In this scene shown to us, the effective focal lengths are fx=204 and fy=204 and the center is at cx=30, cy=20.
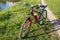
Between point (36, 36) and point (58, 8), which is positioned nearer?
point (36, 36)

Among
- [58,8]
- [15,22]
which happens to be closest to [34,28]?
[15,22]

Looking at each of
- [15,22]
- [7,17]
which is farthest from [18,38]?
[7,17]

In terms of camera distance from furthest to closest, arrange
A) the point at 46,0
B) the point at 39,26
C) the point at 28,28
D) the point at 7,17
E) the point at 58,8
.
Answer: the point at 46,0, the point at 58,8, the point at 7,17, the point at 39,26, the point at 28,28

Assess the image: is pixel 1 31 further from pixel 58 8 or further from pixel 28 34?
pixel 58 8

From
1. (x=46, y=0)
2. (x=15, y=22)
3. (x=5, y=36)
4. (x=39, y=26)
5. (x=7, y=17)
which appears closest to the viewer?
(x=5, y=36)

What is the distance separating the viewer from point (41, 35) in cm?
766

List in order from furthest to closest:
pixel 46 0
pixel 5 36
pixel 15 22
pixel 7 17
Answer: pixel 46 0 → pixel 7 17 → pixel 15 22 → pixel 5 36

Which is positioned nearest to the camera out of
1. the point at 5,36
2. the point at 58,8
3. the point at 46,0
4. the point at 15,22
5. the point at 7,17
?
the point at 5,36

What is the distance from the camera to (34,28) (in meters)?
8.32

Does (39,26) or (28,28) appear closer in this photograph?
(28,28)

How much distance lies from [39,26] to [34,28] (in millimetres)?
338

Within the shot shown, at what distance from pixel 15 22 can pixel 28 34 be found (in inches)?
93.6

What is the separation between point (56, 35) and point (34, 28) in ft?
3.49

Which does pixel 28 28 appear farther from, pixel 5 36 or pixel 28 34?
pixel 5 36
